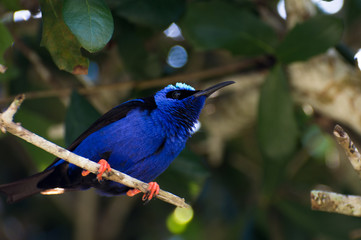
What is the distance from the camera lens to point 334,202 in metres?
2.70

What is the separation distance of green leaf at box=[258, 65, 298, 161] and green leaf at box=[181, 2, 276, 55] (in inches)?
9.6

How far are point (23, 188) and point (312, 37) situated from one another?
2.13 meters

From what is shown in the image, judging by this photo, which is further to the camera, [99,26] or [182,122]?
[182,122]

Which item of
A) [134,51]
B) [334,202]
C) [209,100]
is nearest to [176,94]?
[134,51]

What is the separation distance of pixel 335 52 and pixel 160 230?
2862 millimetres

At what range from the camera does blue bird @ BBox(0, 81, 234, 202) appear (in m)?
2.96

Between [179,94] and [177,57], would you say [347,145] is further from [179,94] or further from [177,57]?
[177,57]

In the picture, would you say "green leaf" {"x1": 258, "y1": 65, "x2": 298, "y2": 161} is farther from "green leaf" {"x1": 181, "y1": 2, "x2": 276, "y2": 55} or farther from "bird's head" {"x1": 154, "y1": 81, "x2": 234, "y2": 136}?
"bird's head" {"x1": 154, "y1": 81, "x2": 234, "y2": 136}

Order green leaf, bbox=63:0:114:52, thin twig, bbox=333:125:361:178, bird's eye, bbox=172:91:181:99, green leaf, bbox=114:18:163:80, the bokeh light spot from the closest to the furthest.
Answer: thin twig, bbox=333:125:361:178, green leaf, bbox=63:0:114:52, bird's eye, bbox=172:91:181:99, green leaf, bbox=114:18:163:80, the bokeh light spot

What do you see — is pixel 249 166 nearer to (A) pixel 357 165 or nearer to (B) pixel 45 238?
(B) pixel 45 238

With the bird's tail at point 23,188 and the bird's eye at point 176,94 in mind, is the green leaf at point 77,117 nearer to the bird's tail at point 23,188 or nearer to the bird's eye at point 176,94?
the bird's tail at point 23,188

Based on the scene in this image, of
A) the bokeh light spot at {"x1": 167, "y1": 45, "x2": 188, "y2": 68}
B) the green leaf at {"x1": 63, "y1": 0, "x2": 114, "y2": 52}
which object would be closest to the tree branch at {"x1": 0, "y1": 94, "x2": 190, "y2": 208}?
the green leaf at {"x1": 63, "y1": 0, "x2": 114, "y2": 52}

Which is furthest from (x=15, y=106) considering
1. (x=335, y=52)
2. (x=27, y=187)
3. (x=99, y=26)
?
(x=335, y=52)

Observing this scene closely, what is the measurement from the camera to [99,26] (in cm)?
254
